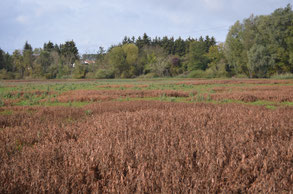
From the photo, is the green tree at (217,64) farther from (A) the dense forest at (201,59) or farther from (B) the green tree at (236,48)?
(B) the green tree at (236,48)

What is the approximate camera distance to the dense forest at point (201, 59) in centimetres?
5278

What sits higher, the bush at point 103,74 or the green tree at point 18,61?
the green tree at point 18,61

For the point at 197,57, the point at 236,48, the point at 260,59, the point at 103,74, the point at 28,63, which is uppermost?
the point at 236,48

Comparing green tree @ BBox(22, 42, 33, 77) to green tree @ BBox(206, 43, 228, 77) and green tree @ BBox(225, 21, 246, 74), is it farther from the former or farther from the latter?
green tree @ BBox(225, 21, 246, 74)

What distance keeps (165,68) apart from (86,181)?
74.2 meters

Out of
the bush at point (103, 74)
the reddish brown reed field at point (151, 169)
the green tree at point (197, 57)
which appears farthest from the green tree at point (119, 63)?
the reddish brown reed field at point (151, 169)

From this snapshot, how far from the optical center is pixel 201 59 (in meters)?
74.6

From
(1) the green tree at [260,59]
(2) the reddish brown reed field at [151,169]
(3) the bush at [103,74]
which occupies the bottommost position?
(2) the reddish brown reed field at [151,169]

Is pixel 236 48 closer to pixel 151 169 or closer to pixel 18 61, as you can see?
pixel 151 169

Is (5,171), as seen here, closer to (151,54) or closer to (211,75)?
(211,75)

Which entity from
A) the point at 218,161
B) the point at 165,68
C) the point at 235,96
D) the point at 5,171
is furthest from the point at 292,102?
the point at 165,68

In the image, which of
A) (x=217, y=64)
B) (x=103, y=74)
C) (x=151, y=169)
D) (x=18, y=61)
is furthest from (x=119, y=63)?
(x=151, y=169)

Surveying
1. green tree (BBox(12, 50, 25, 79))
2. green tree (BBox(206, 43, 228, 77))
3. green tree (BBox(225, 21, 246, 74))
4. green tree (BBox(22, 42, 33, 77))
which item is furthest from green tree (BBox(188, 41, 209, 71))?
green tree (BBox(12, 50, 25, 79))

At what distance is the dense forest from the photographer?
52781 mm
